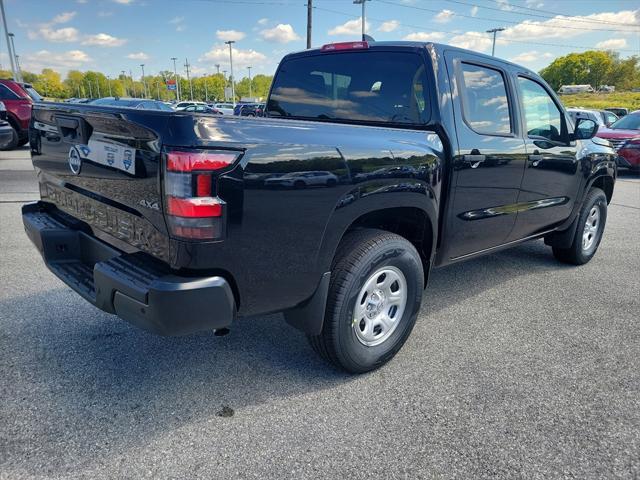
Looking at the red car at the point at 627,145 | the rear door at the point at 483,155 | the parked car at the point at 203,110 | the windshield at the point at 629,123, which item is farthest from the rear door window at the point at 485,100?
the windshield at the point at 629,123

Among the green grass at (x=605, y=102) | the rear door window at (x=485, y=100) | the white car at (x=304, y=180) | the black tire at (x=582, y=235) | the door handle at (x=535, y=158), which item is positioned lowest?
the black tire at (x=582, y=235)

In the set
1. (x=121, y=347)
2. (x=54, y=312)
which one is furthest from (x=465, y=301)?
(x=54, y=312)

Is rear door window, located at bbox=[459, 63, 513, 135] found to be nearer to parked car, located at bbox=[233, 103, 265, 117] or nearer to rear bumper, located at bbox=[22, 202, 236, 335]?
parked car, located at bbox=[233, 103, 265, 117]

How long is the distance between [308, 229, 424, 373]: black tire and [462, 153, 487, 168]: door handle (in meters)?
0.74

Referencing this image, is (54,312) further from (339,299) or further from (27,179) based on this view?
(27,179)

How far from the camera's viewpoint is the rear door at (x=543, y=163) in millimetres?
3750

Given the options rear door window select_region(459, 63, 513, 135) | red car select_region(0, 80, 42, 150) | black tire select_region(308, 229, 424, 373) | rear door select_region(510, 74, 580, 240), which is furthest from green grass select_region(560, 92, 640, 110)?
black tire select_region(308, 229, 424, 373)

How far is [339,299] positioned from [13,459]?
161 cm

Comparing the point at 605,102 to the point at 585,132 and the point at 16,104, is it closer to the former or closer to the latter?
the point at 16,104

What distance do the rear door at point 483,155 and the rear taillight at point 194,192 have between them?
1.72m

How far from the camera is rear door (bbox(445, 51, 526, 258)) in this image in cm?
311

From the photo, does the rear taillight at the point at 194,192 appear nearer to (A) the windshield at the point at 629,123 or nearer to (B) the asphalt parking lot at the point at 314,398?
(B) the asphalt parking lot at the point at 314,398

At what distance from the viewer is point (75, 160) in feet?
8.14

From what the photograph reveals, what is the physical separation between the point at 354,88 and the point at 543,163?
1707mm
